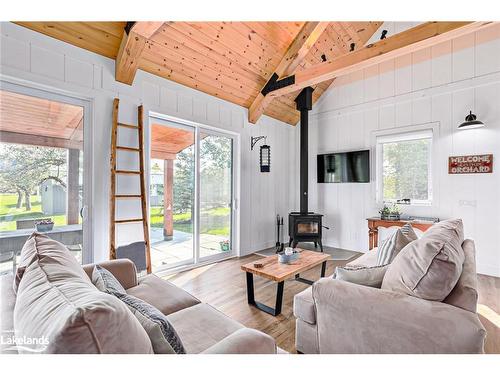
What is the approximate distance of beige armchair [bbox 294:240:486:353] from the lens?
1196 millimetres

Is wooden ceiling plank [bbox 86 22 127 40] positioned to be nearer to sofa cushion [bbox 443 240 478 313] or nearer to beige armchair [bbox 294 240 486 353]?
beige armchair [bbox 294 240 486 353]

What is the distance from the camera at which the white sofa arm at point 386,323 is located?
3.90 ft

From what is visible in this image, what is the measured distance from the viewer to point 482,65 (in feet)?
11.7

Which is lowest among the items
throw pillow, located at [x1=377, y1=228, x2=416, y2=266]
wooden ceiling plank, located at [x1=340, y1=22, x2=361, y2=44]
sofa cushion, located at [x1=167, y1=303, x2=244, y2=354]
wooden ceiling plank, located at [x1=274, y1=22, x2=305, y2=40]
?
sofa cushion, located at [x1=167, y1=303, x2=244, y2=354]

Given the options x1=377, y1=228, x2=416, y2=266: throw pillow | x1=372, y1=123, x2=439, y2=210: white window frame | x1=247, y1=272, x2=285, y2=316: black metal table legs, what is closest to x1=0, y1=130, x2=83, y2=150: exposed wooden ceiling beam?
x1=247, y1=272, x2=285, y2=316: black metal table legs

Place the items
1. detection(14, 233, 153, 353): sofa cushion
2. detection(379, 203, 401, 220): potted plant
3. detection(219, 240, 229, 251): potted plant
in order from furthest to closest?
detection(219, 240, 229, 251): potted plant < detection(379, 203, 401, 220): potted plant < detection(14, 233, 153, 353): sofa cushion

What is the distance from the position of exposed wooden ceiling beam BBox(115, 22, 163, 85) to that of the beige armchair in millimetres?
2798

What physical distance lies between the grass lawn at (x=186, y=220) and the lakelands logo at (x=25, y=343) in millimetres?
2451

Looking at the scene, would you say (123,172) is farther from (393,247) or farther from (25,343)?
(393,247)

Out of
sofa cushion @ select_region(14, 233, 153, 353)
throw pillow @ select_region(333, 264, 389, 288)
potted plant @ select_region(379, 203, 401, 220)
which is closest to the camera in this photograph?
sofa cushion @ select_region(14, 233, 153, 353)

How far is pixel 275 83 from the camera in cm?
407
